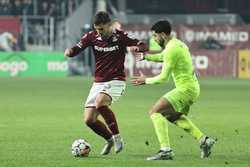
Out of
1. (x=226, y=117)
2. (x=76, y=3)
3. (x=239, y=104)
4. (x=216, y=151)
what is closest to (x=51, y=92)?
(x=239, y=104)

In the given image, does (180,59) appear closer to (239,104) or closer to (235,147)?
(235,147)

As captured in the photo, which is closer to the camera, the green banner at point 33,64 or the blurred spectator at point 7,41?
the green banner at point 33,64

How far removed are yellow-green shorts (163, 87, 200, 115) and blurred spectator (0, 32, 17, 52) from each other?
3458 cm

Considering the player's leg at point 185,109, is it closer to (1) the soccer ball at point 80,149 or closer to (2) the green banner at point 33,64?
(1) the soccer ball at point 80,149

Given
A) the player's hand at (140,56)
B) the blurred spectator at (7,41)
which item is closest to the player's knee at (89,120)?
the player's hand at (140,56)

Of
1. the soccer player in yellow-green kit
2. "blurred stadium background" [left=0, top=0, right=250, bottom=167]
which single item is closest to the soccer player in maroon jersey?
"blurred stadium background" [left=0, top=0, right=250, bottom=167]

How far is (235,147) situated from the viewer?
14.9 meters

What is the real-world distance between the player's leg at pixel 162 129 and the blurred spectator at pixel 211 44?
1377 inches

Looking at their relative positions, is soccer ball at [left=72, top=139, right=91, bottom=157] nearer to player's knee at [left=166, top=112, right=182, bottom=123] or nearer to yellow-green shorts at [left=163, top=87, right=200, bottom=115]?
player's knee at [left=166, top=112, right=182, bottom=123]

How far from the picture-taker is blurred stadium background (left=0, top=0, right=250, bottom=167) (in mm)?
14563

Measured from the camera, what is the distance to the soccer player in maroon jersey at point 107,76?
547 inches

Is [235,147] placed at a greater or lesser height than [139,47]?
lesser

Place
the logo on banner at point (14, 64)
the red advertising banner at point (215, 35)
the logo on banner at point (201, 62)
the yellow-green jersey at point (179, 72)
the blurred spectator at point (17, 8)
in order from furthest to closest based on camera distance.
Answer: the blurred spectator at point (17, 8), the red advertising banner at point (215, 35), the logo on banner at point (201, 62), the logo on banner at point (14, 64), the yellow-green jersey at point (179, 72)

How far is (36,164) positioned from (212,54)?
117ft
